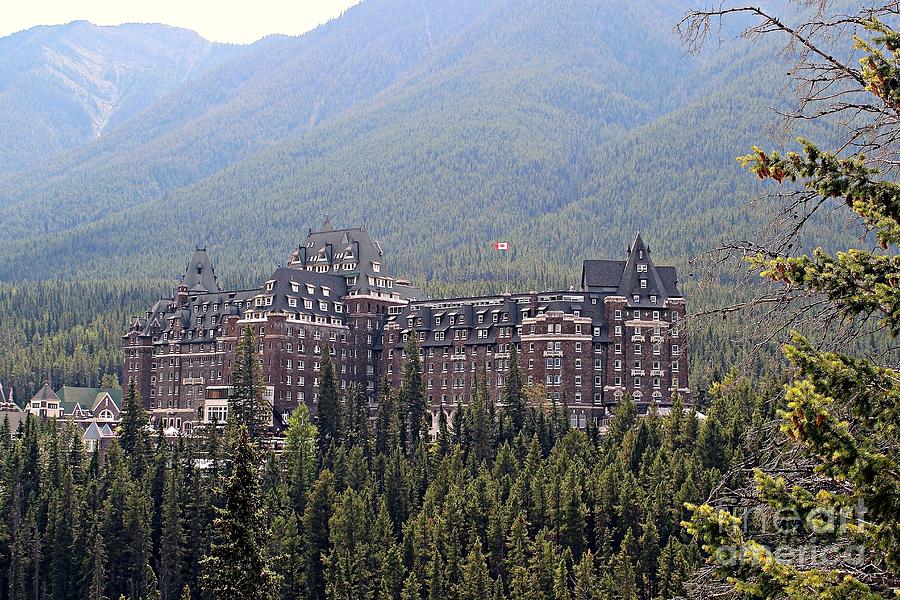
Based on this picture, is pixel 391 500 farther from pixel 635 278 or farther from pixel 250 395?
A: pixel 635 278

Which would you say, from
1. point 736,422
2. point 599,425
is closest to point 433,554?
point 736,422

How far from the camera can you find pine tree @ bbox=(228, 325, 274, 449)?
160 m

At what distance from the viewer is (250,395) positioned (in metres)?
→ 162

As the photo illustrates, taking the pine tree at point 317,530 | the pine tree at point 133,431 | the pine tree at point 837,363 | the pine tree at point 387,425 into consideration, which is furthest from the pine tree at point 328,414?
the pine tree at point 837,363

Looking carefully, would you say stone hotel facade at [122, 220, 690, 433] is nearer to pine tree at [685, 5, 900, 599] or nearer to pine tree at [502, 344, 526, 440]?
pine tree at [502, 344, 526, 440]

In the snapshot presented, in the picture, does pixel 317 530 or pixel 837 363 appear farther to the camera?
pixel 317 530

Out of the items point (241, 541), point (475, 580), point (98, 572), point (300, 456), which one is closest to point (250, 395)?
point (300, 456)

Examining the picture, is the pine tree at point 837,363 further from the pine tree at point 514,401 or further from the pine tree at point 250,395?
the pine tree at point 250,395

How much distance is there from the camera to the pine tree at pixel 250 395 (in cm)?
16025

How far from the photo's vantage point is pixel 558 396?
521 feet

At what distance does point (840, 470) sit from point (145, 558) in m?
123

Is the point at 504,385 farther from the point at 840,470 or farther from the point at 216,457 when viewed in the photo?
the point at 840,470

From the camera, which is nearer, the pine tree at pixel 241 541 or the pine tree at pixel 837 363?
the pine tree at pixel 837 363

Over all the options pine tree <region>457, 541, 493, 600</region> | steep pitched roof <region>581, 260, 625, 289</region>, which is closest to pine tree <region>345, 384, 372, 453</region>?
steep pitched roof <region>581, 260, 625, 289</region>
